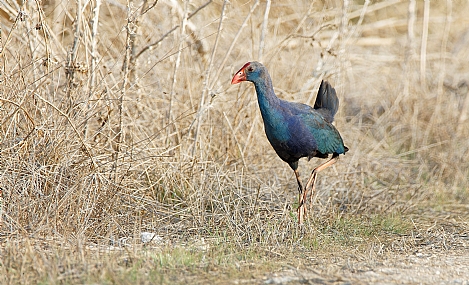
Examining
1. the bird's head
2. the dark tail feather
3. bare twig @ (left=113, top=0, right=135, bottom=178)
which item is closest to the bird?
the bird's head

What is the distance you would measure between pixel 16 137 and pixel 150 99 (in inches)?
53.6

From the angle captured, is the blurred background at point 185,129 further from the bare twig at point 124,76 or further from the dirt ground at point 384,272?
the dirt ground at point 384,272

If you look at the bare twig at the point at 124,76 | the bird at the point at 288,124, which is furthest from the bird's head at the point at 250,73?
the bare twig at the point at 124,76

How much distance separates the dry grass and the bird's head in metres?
0.54

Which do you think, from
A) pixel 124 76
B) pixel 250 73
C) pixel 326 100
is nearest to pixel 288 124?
pixel 250 73

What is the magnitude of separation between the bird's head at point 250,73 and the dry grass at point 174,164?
540mm

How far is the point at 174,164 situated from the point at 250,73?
3.43 ft

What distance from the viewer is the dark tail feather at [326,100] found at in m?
5.02

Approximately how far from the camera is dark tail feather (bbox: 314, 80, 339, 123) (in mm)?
5016

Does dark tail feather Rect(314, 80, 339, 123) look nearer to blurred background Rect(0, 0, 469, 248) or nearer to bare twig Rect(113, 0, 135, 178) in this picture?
blurred background Rect(0, 0, 469, 248)

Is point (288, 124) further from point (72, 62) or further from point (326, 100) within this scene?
point (72, 62)

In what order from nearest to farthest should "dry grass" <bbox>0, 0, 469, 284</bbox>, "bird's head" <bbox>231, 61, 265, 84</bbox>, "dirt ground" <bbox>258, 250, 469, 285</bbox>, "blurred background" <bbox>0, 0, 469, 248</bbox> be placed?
"dirt ground" <bbox>258, 250, 469, 285</bbox>
"dry grass" <bbox>0, 0, 469, 284</bbox>
"blurred background" <bbox>0, 0, 469, 248</bbox>
"bird's head" <bbox>231, 61, 265, 84</bbox>

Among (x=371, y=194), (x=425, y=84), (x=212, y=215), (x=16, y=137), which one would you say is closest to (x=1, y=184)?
(x=16, y=137)

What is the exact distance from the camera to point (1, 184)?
403 centimetres
